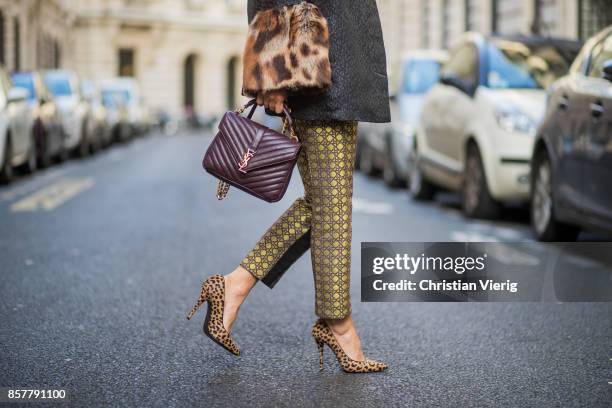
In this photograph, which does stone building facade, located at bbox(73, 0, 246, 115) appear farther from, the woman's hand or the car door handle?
the woman's hand

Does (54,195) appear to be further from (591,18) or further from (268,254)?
(591,18)

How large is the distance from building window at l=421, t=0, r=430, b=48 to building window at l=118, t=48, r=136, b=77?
1575 inches

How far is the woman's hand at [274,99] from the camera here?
398 centimetres

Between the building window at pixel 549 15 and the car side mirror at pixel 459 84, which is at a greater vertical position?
the building window at pixel 549 15

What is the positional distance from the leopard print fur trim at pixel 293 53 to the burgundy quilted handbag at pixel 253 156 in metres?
0.15

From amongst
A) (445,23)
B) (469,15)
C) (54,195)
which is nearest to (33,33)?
(445,23)

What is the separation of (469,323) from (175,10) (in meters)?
67.9

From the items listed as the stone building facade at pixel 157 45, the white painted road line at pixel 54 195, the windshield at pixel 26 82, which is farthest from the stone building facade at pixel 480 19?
the stone building facade at pixel 157 45

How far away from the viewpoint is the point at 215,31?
73.2m

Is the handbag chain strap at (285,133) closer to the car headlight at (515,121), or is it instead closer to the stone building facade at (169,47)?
the car headlight at (515,121)

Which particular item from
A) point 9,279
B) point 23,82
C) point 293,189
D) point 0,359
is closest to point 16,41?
point 23,82

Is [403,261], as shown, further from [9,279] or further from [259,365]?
[9,279]

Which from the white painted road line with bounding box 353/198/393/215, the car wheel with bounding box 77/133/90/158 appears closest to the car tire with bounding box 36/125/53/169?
the car wheel with bounding box 77/133/90/158

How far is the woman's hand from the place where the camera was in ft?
13.1
